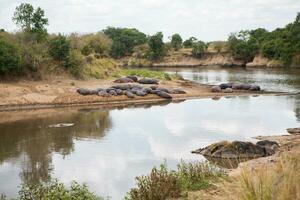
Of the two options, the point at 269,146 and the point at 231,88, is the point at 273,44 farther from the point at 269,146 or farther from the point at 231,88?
the point at 269,146

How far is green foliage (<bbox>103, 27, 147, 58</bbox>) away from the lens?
347ft

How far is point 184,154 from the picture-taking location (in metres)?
18.0

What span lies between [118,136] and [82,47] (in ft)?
87.1

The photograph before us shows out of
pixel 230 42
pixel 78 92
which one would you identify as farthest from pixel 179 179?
pixel 230 42

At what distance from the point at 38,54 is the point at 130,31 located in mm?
92316

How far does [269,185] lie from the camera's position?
608cm

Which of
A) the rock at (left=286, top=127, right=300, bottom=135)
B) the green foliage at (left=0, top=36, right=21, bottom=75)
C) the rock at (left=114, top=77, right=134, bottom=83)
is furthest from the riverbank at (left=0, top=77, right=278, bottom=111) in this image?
the rock at (left=286, top=127, right=300, bottom=135)

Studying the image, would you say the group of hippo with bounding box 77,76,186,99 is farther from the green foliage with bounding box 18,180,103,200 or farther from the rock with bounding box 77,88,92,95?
the green foliage with bounding box 18,180,103,200

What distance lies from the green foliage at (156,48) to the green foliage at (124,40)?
27.3ft

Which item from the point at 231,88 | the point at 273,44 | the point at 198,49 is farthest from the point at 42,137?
the point at 198,49

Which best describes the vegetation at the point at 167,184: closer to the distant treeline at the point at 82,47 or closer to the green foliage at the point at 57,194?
the green foliage at the point at 57,194

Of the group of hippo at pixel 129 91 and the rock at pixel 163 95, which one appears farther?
the rock at pixel 163 95

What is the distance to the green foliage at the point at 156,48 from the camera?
3885 inches

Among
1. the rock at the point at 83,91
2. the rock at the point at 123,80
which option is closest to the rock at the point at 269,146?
the rock at the point at 83,91
